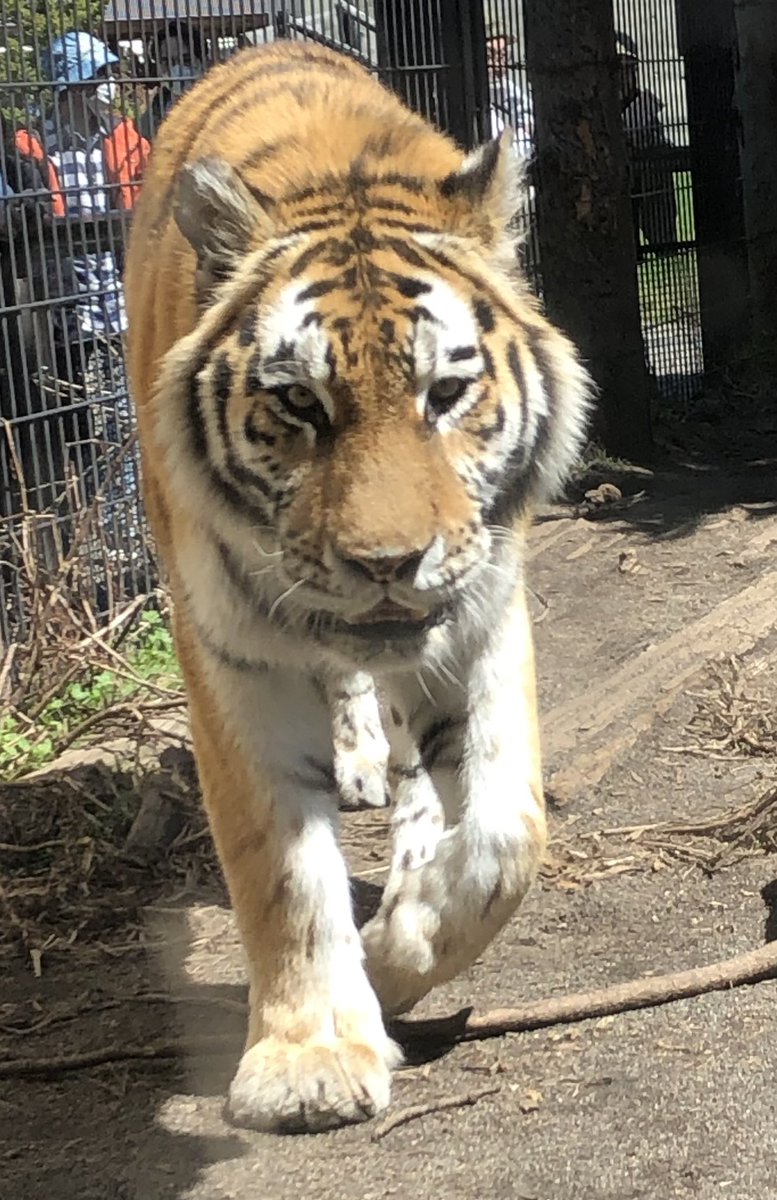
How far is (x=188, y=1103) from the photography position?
260cm

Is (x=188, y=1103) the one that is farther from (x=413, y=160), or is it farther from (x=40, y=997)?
(x=413, y=160)

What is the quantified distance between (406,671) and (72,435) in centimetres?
290

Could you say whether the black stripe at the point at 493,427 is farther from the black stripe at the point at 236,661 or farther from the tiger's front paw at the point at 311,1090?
the tiger's front paw at the point at 311,1090

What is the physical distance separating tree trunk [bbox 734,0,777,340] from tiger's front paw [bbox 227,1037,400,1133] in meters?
6.83

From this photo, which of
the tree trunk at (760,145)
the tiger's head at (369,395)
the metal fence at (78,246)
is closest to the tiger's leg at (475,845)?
the tiger's head at (369,395)

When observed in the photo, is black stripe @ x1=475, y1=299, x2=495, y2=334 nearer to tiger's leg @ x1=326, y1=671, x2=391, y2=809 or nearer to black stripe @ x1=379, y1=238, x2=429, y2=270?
black stripe @ x1=379, y1=238, x2=429, y2=270

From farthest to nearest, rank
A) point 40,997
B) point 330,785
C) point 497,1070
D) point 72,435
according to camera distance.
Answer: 1. point 72,435
2. point 40,997
3. point 330,785
4. point 497,1070

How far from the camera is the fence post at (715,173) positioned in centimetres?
923

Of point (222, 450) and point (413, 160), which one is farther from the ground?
point (413, 160)

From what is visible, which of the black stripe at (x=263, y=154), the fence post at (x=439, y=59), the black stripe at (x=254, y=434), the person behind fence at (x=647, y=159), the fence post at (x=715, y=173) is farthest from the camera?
the fence post at (x=715, y=173)

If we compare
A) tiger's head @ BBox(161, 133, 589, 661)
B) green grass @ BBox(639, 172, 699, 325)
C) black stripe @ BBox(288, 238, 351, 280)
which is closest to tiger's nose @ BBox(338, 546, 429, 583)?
tiger's head @ BBox(161, 133, 589, 661)

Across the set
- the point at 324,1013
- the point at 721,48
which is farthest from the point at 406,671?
the point at 721,48

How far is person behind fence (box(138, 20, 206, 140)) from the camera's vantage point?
5.44 meters

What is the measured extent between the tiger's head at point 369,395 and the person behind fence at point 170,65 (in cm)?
273
